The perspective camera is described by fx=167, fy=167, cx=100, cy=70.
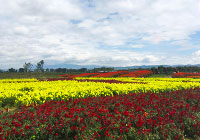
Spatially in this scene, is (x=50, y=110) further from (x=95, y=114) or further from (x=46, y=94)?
(x=46, y=94)

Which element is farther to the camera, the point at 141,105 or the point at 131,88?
the point at 131,88

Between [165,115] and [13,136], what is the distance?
4004mm

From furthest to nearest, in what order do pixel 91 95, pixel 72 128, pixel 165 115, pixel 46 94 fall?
pixel 91 95 < pixel 46 94 < pixel 165 115 < pixel 72 128

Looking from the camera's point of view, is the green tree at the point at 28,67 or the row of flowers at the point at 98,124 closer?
the row of flowers at the point at 98,124

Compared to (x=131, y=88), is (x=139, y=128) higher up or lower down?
lower down

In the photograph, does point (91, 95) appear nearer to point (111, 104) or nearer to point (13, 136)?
point (111, 104)

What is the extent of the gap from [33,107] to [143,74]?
20.7 metres

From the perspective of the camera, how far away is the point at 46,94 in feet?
20.6

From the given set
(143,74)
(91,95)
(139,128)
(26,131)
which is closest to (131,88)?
(91,95)

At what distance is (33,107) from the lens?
5.10m

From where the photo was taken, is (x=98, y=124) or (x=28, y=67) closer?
(x=98, y=124)

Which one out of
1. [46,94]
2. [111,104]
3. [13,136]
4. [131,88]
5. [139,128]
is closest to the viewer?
[13,136]

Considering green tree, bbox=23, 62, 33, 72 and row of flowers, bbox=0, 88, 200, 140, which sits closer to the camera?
row of flowers, bbox=0, 88, 200, 140

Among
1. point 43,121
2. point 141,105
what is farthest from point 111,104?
point 43,121
